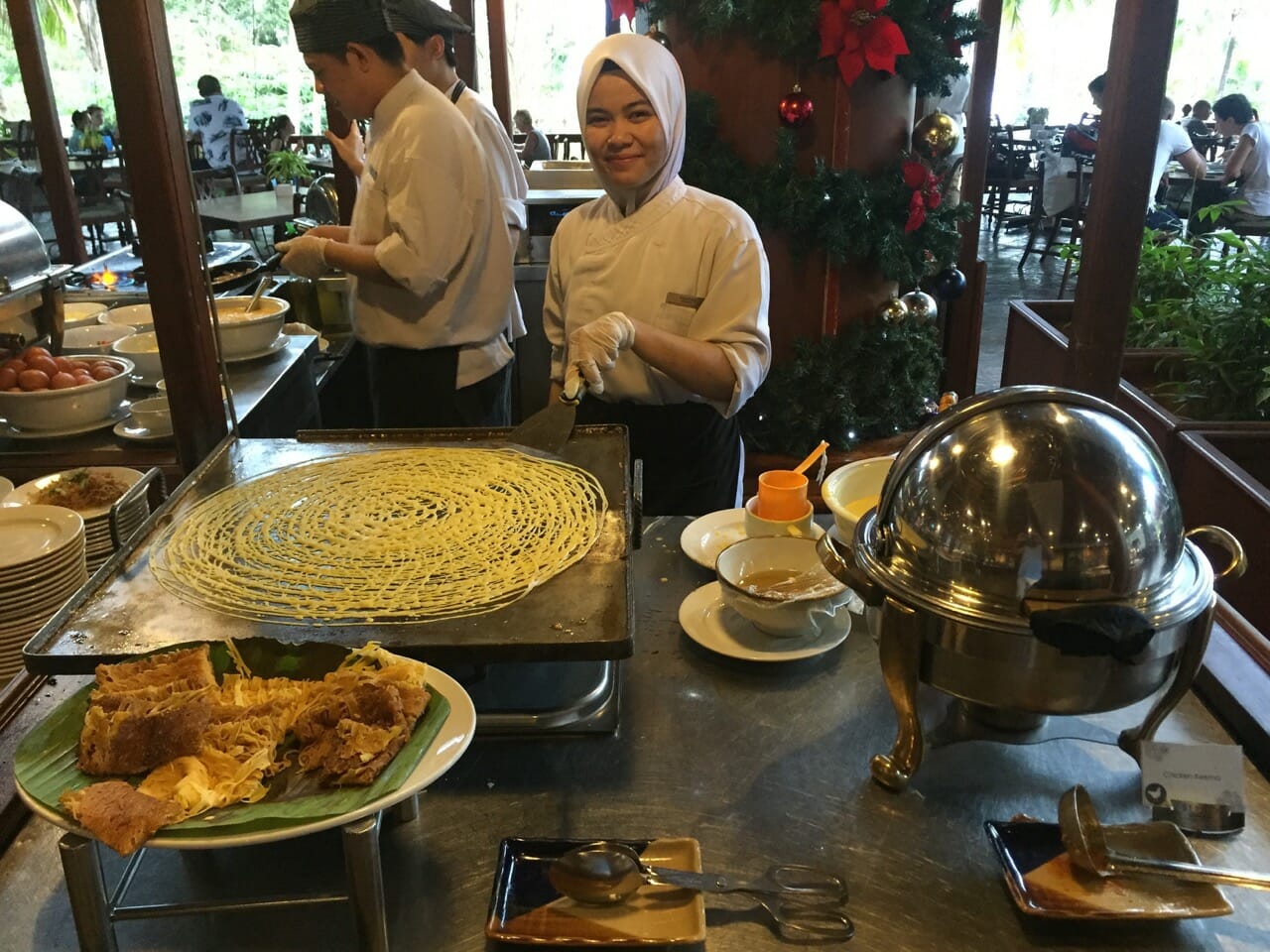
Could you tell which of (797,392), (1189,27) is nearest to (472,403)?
(797,392)

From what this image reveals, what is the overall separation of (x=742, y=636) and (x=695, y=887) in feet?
1.39

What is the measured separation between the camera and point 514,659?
3.13 ft

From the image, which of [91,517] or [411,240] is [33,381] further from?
[411,240]

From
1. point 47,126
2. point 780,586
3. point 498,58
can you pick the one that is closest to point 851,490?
point 780,586

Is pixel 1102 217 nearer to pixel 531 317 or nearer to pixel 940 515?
pixel 940 515

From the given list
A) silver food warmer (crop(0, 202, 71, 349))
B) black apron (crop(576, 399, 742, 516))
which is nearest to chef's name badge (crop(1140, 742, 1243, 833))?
black apron (crop(576, 399, 742, 516))

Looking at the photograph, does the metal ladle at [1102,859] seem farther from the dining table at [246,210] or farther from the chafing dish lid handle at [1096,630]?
the dining table at [246,210]

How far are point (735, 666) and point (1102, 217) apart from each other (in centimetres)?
113

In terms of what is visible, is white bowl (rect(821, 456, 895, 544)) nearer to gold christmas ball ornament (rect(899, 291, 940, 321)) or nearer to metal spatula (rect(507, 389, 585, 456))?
metal spatula (rect(507, 389, 585, 456))


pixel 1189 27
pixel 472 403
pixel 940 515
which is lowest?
pixel 472 403

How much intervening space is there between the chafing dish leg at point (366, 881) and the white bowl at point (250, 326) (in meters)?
1.81

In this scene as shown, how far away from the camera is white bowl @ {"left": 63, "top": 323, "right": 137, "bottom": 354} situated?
2.28 m

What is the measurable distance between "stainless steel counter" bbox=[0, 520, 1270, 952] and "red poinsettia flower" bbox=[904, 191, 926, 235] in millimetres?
2256

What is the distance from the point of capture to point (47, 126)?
4527 mm
